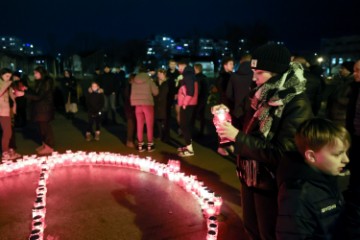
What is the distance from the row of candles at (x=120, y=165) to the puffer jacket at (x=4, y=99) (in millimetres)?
1009

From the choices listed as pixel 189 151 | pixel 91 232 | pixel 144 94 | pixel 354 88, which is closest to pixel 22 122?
pixel 144 94

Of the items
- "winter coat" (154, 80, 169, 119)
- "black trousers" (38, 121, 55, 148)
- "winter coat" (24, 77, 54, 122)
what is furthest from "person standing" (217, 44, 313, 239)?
"black trousers" (38, 121, 55, 148)

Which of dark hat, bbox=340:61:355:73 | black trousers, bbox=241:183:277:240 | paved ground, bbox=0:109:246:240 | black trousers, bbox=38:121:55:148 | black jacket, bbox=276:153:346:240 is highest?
dark hat, bbox=340:61:355:73

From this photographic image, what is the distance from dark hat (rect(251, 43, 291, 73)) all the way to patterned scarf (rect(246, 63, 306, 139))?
0.05 meters

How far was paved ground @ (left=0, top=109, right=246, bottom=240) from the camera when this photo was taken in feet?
13.8

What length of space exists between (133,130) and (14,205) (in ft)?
12.1

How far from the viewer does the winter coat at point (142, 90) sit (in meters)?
7.54

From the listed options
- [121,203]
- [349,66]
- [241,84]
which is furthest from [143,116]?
[349,66]

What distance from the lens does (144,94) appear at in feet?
24.7

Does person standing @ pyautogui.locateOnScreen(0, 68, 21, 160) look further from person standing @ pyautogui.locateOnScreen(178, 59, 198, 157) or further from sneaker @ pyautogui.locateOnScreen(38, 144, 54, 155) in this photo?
person standing @ pyautogui.locateOnScreen(178, 59, 198, 157)

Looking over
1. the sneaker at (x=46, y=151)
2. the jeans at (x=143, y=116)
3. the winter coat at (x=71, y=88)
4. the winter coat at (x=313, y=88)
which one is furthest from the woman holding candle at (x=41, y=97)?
the winter coat at (x=71, y=88)

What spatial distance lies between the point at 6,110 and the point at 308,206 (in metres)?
6.45

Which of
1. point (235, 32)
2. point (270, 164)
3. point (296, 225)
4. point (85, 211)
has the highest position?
point (235, 32)

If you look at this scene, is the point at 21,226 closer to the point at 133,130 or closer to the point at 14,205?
the point at 14,205
